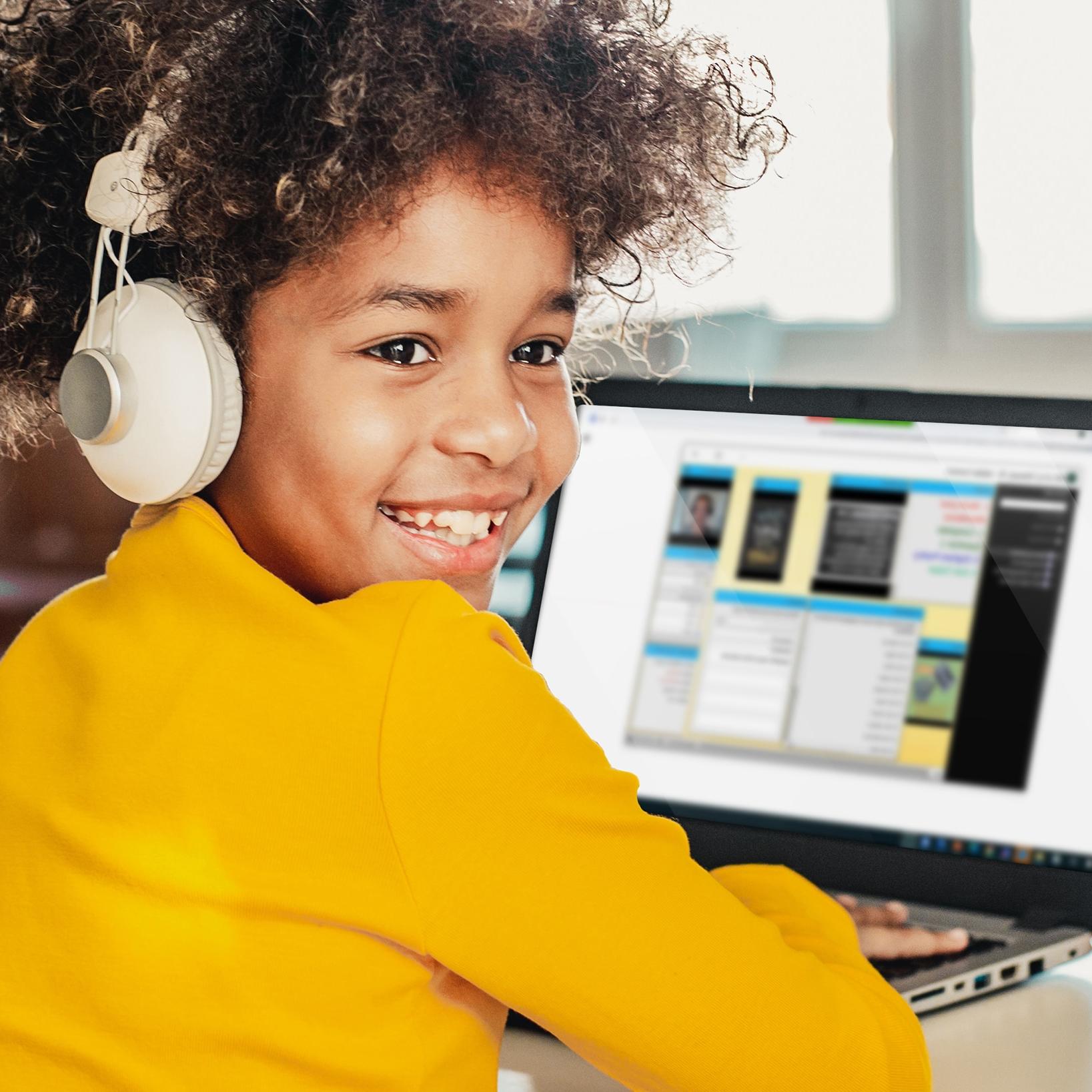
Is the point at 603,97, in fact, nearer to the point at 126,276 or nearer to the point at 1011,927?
the point at 126,276

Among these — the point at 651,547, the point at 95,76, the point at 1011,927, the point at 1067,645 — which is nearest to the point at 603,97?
the point at 95,76

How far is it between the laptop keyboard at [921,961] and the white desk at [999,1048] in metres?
0.03

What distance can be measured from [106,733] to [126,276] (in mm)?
231

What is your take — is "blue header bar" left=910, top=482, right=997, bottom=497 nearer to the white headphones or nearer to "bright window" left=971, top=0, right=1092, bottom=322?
the white headphones

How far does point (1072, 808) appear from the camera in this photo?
35.2 inches

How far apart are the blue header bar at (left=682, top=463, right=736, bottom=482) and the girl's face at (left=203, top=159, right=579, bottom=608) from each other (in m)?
0.36

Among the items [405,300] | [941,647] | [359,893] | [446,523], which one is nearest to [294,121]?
[405,300]

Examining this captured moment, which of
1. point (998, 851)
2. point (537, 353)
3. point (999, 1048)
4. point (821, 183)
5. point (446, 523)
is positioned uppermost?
point (821, 183)

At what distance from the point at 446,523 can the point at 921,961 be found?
1.42 feet

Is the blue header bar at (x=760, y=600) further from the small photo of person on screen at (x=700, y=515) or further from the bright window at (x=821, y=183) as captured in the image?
the bright window at (x=821, y=183)

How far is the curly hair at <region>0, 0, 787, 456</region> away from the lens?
25.1 inches

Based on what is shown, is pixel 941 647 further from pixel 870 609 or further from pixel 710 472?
pixel 710 472

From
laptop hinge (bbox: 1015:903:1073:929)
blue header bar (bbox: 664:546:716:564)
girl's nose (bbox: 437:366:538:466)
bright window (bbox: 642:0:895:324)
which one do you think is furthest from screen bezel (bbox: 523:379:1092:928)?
bright window (bbox: 642:0:895:324)

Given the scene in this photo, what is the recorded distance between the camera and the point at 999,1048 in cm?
75
